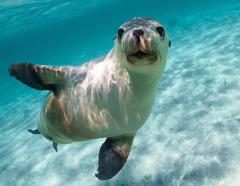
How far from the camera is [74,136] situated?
4219 mm

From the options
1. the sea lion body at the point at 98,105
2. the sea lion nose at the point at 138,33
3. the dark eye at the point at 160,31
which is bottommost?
the sea lion body at the point at 98,105

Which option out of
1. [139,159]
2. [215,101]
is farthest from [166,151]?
[215,101]

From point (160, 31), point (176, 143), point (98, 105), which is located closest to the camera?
point (160, 31)

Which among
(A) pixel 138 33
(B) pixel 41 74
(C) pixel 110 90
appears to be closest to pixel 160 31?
(A) pixel 138 33

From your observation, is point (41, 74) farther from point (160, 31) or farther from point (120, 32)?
point (160, 31)

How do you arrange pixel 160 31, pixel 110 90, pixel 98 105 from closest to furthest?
1. pixel 160 31
2. pixel 110 90
3. pixel 98 105

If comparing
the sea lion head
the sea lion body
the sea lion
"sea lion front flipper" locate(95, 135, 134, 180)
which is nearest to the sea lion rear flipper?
the sea lion

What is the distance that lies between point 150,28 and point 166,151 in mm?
6119

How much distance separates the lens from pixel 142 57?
266 centimetres

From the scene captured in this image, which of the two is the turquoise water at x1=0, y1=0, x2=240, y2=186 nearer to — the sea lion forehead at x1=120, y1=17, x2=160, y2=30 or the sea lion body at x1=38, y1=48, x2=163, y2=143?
the sea lion body at x1=38, y1=48, x2=163, y2=143

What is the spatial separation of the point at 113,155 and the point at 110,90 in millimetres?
1038

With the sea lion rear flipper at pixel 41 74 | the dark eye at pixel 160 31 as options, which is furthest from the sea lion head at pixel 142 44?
the sea lion rear flipper at pixel 41 74

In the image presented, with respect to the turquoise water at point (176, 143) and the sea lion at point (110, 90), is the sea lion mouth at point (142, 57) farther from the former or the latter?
the turquoise water at point (176, 143)

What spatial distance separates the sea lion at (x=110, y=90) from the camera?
9.07 ft
